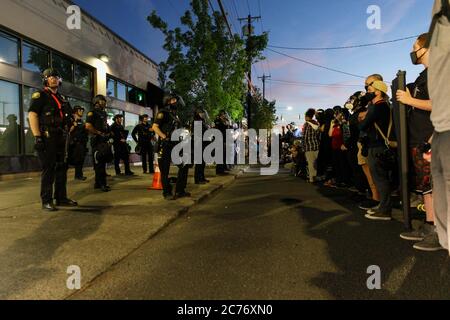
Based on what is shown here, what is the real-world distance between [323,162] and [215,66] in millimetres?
7606

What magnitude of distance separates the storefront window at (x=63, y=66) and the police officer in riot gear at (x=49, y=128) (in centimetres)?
873

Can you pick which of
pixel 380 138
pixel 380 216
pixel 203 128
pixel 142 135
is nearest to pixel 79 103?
pixel 142 135

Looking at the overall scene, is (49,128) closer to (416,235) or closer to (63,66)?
(416,235)

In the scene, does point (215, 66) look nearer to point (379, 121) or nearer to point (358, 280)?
point (379, 121)

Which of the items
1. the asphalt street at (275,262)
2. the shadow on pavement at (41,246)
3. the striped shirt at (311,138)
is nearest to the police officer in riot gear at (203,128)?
the striped shirt at (311,138)

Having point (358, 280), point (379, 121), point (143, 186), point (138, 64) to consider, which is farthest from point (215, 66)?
point (358, 280)

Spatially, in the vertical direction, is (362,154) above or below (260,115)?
below

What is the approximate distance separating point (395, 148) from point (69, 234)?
14.0 feet

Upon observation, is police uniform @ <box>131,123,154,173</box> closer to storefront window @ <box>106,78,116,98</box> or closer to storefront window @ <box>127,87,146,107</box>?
storefront window @ <box>106,78,116,98</box>

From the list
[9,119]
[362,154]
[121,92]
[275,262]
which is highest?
[121,92]

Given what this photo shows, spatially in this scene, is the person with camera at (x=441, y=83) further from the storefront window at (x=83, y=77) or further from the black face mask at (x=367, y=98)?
the storefront window at (x=83, y=77)

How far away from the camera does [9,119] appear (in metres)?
11.8

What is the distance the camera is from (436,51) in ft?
8.79

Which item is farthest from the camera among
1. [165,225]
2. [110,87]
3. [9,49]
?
[110,87]
